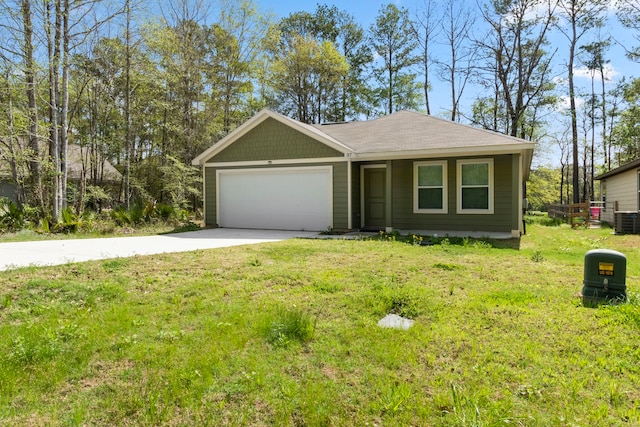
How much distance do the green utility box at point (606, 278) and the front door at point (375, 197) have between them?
23.7ft

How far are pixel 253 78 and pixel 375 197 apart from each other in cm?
1245

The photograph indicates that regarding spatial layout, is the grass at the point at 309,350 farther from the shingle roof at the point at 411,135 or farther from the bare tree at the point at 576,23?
the bare tree at the point at 576,23

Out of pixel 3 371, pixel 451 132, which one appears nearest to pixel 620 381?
pixel 3 371

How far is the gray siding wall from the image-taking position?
382 inches

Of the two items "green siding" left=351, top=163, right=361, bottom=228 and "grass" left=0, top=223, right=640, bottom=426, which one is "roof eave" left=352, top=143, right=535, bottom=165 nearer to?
"green siding" left=351, top=163, right=361, bottom=228

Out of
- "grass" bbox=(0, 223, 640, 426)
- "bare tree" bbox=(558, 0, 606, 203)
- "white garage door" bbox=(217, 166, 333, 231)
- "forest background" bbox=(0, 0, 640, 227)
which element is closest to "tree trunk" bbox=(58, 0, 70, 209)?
"forest background" bbox=(0, 0, 640, 227)

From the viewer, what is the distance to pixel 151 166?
56.2 ft

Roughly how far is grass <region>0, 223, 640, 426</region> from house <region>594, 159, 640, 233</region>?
7886mm

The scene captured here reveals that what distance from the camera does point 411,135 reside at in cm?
1094

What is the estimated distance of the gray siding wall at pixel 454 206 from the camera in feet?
31.8

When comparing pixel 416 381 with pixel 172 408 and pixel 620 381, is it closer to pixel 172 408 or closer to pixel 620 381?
pixel 620 381

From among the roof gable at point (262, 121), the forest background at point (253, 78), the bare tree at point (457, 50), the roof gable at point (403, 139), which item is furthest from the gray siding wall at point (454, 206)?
the bare tree at point (457, 50)

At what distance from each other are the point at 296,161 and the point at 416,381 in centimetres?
914

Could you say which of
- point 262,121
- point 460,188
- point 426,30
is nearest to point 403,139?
point 460,188
